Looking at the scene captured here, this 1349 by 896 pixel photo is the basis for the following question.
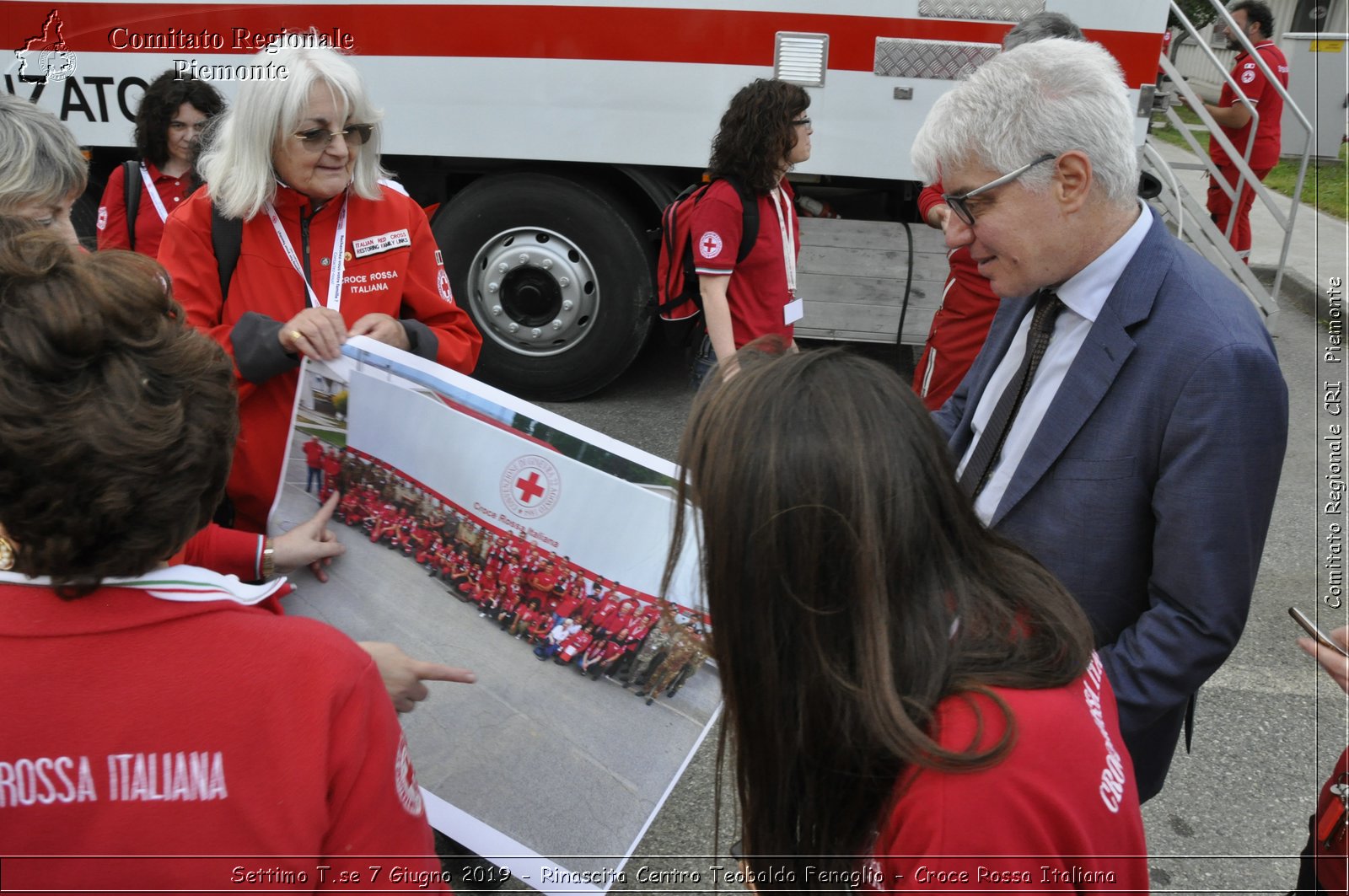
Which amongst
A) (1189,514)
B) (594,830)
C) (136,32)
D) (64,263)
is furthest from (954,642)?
(136,32)

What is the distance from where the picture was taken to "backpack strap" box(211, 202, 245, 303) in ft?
6.89

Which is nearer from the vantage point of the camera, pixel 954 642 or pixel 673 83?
pixel 954 642

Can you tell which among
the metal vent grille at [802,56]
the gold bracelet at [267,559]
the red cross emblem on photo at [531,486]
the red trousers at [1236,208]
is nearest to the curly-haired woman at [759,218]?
the metal vent grille at [802,56]

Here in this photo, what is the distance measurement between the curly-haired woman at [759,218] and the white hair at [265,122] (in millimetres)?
1493

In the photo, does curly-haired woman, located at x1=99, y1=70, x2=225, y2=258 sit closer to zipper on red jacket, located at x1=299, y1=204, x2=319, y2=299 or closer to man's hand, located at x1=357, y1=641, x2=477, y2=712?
zipper on red jacket, located at x1=299, y1=204, x2=319, y2=299

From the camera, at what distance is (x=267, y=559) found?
1703mm

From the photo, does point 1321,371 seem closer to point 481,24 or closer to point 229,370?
point 481,24

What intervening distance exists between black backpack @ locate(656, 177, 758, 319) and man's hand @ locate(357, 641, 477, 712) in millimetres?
2329

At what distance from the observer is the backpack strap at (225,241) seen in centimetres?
210

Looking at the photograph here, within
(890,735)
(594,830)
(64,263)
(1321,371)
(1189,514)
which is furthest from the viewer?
(1321,371)

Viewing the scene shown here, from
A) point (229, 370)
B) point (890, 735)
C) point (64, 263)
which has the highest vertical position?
point (64, 263)

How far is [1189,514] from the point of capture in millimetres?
1462

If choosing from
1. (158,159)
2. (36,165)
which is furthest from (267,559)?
(158,159)

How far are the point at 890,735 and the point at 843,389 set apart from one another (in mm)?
346
